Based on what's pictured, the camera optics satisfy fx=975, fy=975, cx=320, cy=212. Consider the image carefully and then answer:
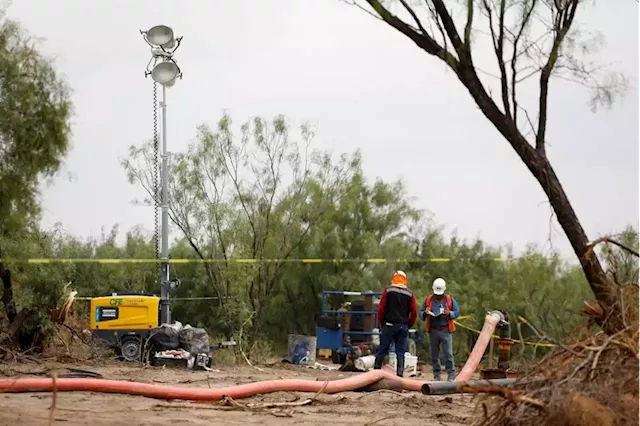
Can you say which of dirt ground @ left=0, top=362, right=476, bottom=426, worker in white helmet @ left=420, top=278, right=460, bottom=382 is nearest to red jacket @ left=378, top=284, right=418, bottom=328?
worker in white helmet @ left=420, top=278, right=460, bottom=382

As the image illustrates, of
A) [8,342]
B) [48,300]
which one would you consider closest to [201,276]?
[48,300]

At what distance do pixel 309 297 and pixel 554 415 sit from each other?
103 feet

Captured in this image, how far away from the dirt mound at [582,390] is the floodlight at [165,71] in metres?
15.8

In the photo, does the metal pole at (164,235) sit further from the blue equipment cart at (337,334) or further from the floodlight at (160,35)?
the blue equipment cart at (337,334)

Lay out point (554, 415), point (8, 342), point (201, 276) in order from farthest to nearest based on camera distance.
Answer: point (201, 276) < point (8, 342) < point (554, 415)

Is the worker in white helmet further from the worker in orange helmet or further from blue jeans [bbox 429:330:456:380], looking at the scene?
the worker in orange helmet

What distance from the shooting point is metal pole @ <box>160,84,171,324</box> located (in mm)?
19562

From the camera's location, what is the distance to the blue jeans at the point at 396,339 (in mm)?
15578

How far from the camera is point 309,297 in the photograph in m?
37.8

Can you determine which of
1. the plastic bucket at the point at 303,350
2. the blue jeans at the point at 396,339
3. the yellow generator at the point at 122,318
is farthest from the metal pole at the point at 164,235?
the blue jeans at the point at 396,339

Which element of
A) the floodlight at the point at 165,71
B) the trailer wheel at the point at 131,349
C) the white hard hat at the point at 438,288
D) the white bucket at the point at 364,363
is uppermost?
the floodlight at the point at 165,71

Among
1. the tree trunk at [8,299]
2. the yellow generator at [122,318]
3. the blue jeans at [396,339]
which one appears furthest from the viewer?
the yellow generator at [122,318]

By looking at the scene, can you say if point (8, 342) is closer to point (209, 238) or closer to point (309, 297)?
point (209, 238)

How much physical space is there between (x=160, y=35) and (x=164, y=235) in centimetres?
448
